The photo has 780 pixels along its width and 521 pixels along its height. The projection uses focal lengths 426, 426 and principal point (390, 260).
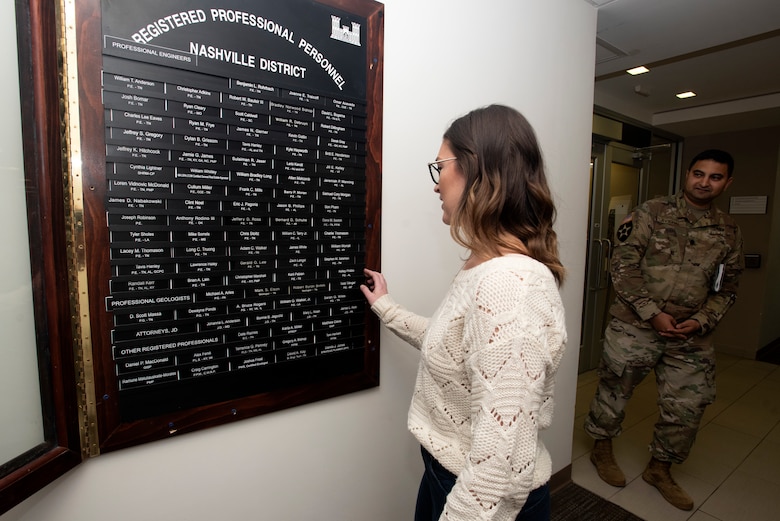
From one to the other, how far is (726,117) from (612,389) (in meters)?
3.12

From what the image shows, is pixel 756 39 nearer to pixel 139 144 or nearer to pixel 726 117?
pixel 726 117

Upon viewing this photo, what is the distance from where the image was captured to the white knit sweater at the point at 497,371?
775mm

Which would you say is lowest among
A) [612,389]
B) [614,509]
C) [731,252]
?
[614,509]

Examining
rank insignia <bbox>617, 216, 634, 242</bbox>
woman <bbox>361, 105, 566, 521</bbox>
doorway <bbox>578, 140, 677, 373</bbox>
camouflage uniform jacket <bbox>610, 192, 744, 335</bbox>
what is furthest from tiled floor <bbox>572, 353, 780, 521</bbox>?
woman <bbox>361, 105, 566, 521</bbox>

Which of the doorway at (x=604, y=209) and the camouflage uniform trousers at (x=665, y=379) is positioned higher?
the doorway at (x=604, y=209)

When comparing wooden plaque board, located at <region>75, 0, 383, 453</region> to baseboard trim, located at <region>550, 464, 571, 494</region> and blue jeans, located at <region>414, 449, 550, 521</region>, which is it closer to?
blue jeans, located at <region>414, 449, 550, 521</region>

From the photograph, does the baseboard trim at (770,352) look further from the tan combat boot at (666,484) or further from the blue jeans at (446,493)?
the blue jeans at (446,493)

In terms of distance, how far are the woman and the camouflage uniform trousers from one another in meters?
1.52

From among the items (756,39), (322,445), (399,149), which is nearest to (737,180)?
(756,39)

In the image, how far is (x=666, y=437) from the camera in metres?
2.24

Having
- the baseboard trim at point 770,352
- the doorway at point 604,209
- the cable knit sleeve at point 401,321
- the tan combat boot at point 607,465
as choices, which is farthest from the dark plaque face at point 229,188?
the baseboard trim at point 770,352

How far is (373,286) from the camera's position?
4.51 ft

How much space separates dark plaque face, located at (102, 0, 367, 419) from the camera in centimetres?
96

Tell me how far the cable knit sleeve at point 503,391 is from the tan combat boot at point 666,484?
1869 mm
